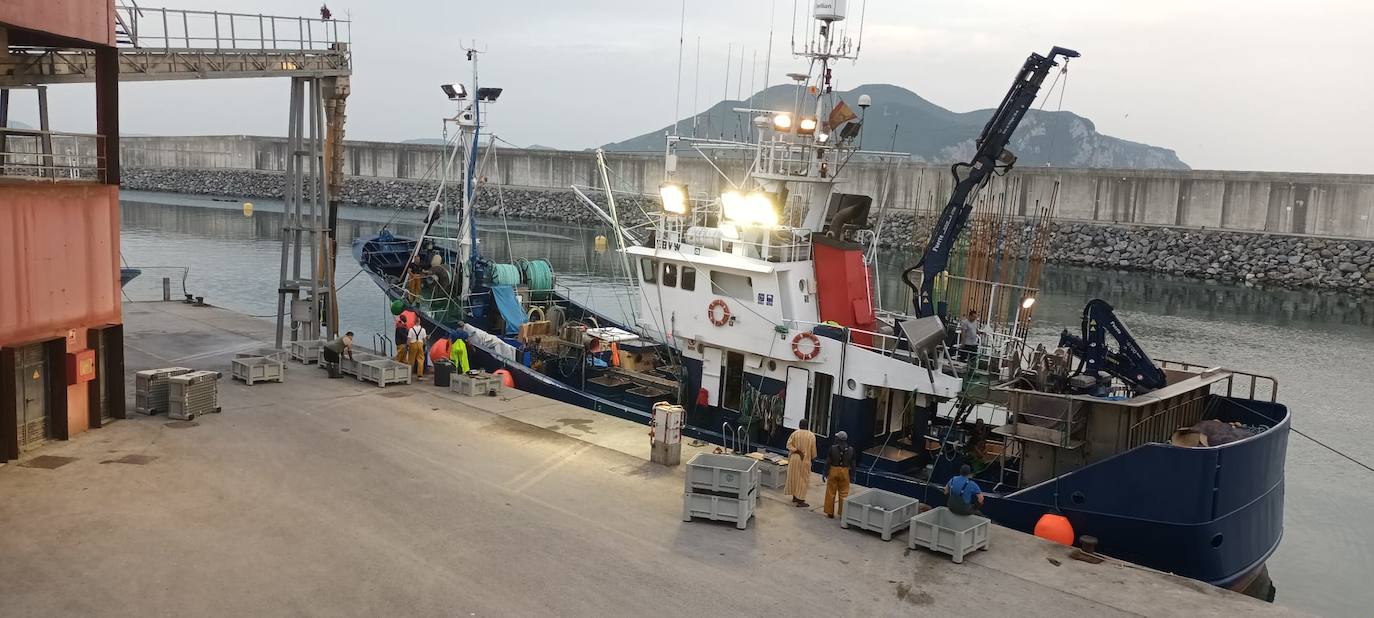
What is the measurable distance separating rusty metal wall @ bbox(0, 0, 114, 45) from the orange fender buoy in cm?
1423

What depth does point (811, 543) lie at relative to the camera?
35.7 ft

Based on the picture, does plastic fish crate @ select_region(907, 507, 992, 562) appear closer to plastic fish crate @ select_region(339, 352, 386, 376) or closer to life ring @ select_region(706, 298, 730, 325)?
life ring @ select_region(706, 298, 730, 325)

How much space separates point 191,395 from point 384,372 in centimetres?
345

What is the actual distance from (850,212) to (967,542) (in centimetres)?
648

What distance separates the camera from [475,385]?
1688cm

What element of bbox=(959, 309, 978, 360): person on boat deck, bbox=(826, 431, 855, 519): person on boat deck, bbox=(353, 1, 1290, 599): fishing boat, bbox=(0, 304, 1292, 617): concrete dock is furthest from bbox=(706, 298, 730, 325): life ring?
bbox=(826, 431, 855, 519): person on boat deck

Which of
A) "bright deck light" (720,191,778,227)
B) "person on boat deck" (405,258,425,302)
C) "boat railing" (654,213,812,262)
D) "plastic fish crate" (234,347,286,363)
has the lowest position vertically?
"plastic fish crate" (234,347,286,363)

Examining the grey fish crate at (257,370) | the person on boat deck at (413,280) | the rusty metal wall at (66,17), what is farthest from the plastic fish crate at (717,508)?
the person on boat deck at (413,280)

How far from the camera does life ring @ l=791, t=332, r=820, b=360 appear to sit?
47.3 ft

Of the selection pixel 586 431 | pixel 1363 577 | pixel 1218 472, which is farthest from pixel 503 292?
pixel 1363 577

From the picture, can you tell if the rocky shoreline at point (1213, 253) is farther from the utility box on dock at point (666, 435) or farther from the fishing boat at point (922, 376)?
the utility box on dock at point (666, 435)

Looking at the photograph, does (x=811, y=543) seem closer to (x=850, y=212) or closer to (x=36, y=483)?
(x=850, y=212)

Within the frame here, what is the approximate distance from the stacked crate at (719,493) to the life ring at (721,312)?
13.5ft

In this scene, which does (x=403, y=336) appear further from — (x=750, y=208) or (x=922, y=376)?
(x=922, y=376)
